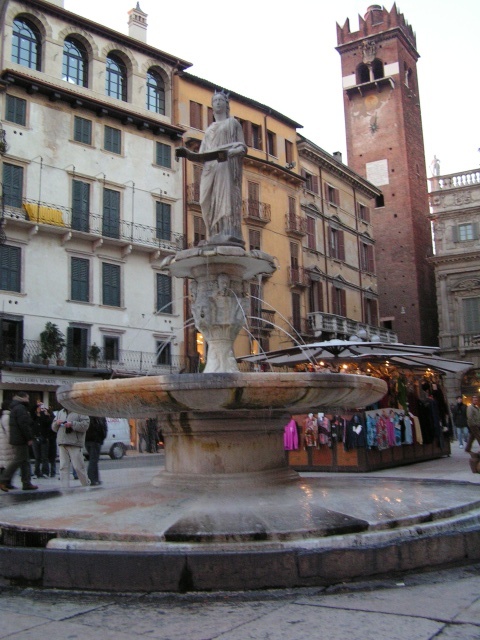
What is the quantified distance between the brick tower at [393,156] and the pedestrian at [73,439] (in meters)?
40.3

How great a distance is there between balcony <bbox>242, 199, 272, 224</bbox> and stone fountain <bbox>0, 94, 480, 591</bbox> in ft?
97.7

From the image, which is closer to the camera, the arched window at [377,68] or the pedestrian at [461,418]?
the pedestrian at [461,418]

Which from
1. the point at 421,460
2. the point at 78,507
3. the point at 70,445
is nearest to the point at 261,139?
the point at 421,460

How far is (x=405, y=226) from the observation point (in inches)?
1976

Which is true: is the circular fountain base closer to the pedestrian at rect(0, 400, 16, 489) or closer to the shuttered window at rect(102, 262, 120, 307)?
the pedestrian at rect(0, 400, 16, 489)

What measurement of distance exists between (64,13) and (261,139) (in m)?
12.8

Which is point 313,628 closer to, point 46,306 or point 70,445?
point 70,445

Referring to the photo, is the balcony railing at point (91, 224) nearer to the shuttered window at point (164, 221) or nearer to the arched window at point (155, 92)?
the shuttered window at point (164, 221)

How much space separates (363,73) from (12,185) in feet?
114

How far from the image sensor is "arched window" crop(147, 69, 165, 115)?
34.6 m

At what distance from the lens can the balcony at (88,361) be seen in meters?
27.5

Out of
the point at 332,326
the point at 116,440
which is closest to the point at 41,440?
the point at 116,440

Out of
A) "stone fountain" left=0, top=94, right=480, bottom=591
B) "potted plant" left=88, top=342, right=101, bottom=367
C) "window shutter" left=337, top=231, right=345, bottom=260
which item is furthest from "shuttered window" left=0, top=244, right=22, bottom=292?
"window shutter" left=337, top=231, right=345, bottom=260

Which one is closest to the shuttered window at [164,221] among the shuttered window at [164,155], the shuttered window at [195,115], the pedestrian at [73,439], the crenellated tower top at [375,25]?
the shuttered window at [164,155]
